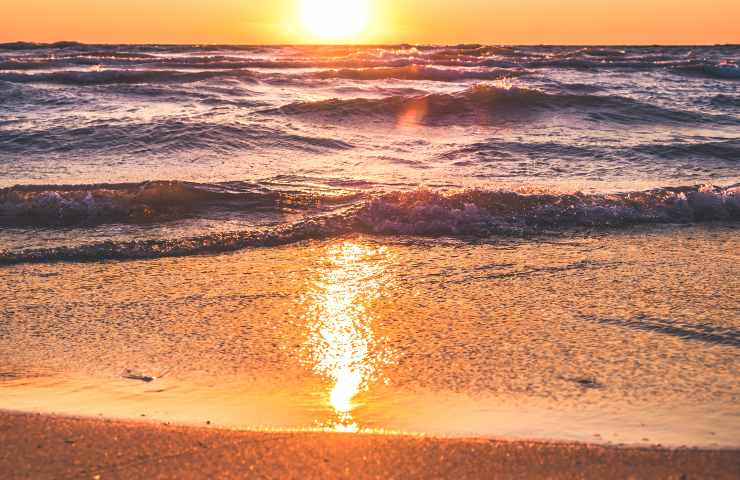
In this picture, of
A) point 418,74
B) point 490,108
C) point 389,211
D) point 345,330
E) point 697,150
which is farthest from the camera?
point 418,74

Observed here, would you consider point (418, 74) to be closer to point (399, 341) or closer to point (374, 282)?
point (374, 282)

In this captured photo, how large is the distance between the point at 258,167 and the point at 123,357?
6.13 m

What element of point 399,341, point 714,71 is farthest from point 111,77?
point 714,71

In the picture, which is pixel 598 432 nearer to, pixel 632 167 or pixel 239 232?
pixel 239 232

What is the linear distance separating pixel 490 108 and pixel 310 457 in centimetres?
1395

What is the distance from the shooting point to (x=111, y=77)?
20500mm

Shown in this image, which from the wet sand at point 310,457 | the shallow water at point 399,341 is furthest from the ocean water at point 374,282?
the wet sand at point 310,457

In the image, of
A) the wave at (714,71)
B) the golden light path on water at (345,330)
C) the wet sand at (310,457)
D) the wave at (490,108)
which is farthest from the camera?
the wave at (714,71)

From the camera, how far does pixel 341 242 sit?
5.64 meters

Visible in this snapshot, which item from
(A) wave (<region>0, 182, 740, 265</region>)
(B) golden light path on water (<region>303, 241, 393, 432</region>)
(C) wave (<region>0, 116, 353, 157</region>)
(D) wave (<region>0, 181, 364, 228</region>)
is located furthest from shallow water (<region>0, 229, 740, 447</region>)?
(C) wave (<region>0, 116, 353, 157</region>)

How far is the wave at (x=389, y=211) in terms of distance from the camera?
5.47m

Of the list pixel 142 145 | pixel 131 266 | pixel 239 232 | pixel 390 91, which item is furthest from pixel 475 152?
pixel 390 91

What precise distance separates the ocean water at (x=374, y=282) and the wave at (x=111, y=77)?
8.96 m

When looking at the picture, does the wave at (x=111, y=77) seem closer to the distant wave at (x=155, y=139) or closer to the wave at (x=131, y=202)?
the distant wave at (x=155, y=139)
